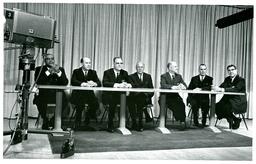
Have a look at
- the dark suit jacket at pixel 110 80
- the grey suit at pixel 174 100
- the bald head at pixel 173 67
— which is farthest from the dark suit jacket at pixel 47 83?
the bald head at pixel 173 67

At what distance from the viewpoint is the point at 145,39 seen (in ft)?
20.6

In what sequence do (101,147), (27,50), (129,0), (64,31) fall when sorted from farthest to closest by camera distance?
(64,31)
(101,147)
(27,50)
(129,0)

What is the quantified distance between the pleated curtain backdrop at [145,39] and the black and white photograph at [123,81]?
2 cm

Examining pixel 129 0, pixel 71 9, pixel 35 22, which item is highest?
pixel 71 9

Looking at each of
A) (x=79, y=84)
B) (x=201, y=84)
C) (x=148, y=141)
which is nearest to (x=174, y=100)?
(x=201, y=84)

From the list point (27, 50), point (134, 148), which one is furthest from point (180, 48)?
point (27, 50)

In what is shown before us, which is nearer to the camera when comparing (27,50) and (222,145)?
(27,50)

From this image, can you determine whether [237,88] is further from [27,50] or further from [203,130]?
[27,50]

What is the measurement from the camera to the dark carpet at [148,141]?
3166 millimetres

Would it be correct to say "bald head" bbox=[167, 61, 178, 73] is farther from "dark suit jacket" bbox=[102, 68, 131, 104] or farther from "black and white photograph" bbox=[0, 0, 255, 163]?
"dark suit jacket" bbox=[102, 68, 131, 104]

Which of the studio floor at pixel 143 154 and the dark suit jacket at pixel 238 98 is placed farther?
the dark suit jacket at pixel 238 98

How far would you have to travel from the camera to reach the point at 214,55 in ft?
21.9

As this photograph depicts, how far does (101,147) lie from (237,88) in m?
2.72

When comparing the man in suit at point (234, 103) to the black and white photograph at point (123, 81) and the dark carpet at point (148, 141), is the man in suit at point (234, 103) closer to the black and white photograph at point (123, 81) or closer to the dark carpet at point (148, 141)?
the black and white photograph at point (123, 81)
